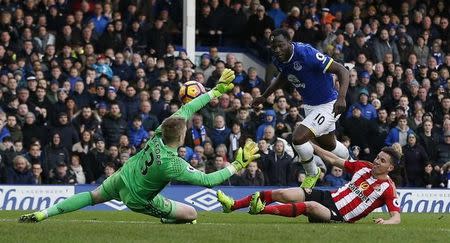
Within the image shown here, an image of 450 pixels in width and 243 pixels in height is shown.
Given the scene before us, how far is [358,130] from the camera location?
2592 cm

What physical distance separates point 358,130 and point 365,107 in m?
0.81

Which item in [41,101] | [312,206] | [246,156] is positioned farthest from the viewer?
[41,101]

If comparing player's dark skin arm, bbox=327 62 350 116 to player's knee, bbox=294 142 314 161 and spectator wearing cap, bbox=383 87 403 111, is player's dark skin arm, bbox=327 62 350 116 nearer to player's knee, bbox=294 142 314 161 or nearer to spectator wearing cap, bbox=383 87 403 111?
player's knee, bbox=294 142 314 161

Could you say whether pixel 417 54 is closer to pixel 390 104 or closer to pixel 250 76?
pixel 390 104

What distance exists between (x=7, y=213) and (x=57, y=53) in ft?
26.0

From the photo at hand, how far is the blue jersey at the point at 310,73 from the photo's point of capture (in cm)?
1673

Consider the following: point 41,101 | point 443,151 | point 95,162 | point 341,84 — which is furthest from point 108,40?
point 341,84

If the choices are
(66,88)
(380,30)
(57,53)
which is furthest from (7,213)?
(380,30)

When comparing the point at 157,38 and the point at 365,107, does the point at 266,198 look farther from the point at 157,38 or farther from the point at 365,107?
the point at 157,38

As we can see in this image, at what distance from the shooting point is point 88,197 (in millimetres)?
14367

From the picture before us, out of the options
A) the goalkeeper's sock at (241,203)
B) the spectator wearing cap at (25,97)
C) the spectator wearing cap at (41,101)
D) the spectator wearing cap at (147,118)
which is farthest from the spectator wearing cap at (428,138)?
the goalkeeper's sock at (241,203)

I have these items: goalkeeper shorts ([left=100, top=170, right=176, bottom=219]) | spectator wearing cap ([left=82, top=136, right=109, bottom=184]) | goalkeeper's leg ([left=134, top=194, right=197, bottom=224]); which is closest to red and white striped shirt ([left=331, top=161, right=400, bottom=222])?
goalkeeper's leg ([left=134, top=194, right=197, bottom=224])

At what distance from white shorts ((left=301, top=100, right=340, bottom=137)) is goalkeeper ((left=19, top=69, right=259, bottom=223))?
8.45 feet

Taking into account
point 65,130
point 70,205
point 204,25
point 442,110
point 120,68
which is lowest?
point 442,110
